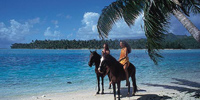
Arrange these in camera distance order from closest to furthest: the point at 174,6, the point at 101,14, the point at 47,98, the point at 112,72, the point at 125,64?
the point at 174,6
the point at 112,72
the point at 125,64
the point at 47,98
the point at 101,14

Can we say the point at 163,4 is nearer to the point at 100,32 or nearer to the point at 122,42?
the point at 122,42

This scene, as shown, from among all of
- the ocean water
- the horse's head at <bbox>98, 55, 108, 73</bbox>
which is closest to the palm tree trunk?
the ocean water

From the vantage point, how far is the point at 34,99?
24.0 feet

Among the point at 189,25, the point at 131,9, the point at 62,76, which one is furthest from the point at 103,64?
the point at 62,76

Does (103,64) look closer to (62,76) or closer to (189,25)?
(189,25)

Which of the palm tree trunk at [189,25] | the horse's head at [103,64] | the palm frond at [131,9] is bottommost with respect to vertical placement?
the horse's head at [103,64]

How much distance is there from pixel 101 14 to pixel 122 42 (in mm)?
2383

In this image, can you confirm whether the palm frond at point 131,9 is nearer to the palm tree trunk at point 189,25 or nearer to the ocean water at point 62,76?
the palm tree trunk at point 189,25

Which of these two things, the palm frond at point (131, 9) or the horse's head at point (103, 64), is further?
the palm frond at point (131, 9)

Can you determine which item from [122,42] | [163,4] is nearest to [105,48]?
[122,42]

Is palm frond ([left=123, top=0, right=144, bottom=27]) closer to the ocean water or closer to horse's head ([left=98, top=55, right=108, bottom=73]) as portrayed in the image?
the ocean water

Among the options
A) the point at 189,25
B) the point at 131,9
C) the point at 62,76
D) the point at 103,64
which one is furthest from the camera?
the point at 62,76

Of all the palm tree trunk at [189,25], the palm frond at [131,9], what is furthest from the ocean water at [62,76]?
the palm frond at [131,9]

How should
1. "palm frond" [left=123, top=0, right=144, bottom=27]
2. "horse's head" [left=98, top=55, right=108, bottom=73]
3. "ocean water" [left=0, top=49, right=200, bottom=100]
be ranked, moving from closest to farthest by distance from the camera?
"horse's head" [left=98, top=55, right=108, bottom=73]
"palm frond" [left=123, top=0, right=144, bottom=27]
"ocean water" [left=0, top=49, right=200, bottom=100]
